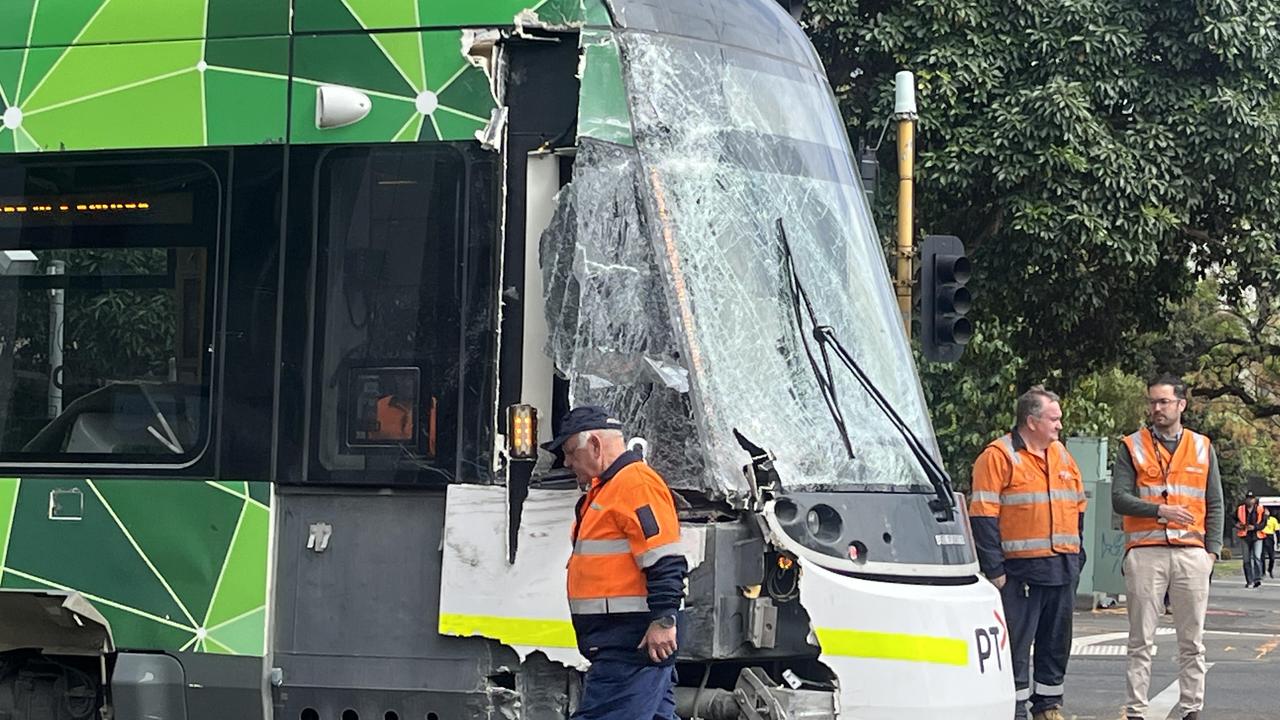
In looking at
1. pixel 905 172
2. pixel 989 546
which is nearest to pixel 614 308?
pixel 989 546

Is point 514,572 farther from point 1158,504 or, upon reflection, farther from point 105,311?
point 1158,504

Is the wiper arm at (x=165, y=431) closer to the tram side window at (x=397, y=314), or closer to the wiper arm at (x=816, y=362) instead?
the tram side window at (x=397, y=314)

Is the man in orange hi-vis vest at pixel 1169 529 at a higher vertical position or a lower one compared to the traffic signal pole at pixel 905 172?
lower

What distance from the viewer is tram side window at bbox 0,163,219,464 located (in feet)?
24.8

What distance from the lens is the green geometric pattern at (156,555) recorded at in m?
7.32

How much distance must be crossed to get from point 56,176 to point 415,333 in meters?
1.64

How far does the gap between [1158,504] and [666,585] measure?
5038 millimetres

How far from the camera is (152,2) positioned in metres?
7.75

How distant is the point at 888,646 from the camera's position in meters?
7.21

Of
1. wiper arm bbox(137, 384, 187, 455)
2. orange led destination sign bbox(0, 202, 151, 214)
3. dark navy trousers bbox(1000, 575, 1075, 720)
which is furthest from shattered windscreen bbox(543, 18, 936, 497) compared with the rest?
dark navy trousers bbox(1000, 575, 1075, 720)

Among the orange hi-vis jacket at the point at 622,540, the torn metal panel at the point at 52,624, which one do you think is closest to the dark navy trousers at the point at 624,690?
the orange hi-vis jacket at the point at 622,540

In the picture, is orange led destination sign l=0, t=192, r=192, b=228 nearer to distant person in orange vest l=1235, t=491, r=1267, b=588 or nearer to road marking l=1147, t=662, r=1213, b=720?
road marking l=1147, t=662, r=1213, b=720

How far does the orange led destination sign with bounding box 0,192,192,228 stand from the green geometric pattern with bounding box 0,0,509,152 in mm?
201

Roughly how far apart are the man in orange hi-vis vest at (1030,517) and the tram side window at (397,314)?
13.9 feet
